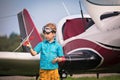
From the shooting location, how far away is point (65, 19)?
549 centimetres

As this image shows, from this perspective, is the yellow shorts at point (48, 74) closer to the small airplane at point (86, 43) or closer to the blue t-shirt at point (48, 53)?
the blue t-shirt at point (48, 53)

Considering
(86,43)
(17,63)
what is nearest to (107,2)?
(86,43)

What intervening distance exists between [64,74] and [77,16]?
987 millimetres

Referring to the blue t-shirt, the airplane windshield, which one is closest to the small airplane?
the airplane windshield

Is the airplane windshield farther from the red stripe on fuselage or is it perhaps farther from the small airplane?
the red stripe on fuselage

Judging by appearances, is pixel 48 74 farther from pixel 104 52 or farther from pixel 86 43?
pixel 86 43

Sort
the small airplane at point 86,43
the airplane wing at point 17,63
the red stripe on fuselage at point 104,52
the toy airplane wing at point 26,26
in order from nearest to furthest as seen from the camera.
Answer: the small airplane at point 86,43 < the red stripe on fuselage at point 104,52 < the airplane wing at point 17,63 < the toy airplane wing at point 26,26

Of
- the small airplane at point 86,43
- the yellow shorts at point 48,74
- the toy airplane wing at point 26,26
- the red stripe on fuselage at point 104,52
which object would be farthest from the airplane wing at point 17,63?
the yellow shorts at point 48,74

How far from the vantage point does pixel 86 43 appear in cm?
480

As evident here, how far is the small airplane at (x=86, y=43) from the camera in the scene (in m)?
4.33

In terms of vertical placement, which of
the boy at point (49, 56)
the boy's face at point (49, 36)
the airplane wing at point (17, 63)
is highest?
the boy's face at point (49, 36)

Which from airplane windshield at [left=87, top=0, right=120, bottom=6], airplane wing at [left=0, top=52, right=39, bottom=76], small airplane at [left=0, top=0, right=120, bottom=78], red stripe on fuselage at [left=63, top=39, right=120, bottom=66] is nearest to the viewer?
airplane windshield at [left=87, top=0, right=120, bottom=6]

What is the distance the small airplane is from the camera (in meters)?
4.33

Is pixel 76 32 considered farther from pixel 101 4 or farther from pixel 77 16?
pixel 101 4
